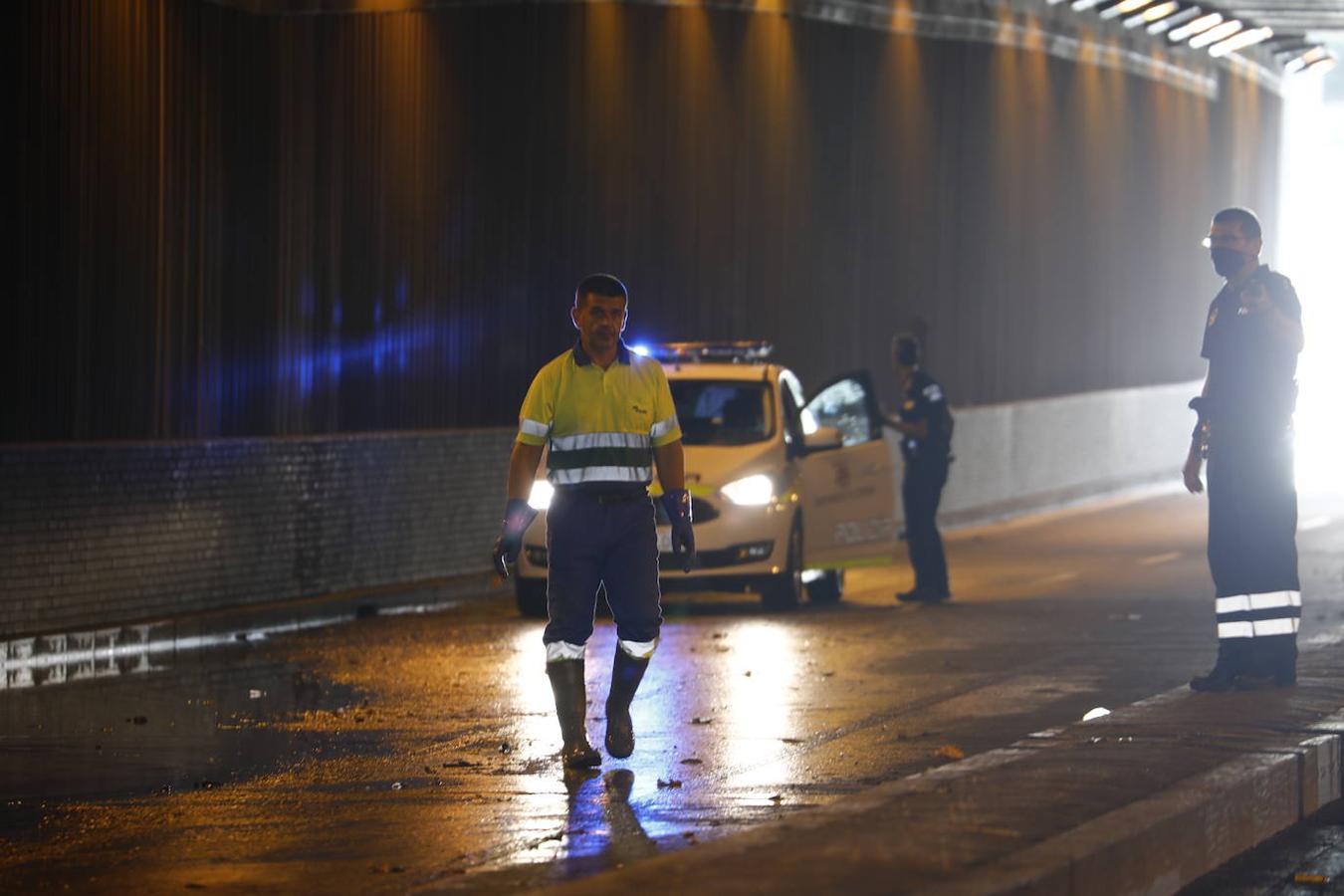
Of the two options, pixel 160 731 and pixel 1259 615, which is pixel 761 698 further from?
pixel 160 731

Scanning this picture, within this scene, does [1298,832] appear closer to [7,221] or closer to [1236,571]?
[1236,571]

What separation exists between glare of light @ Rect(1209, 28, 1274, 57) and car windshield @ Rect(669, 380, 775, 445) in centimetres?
2248

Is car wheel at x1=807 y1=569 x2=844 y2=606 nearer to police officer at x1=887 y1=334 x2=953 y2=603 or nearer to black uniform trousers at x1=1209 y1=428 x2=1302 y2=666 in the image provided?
police officer at x1=887 y1=334 x2=953 y2=603

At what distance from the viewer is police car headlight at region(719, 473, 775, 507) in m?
17.1

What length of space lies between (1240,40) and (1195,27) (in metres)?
1.83

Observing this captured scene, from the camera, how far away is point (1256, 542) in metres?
11.2

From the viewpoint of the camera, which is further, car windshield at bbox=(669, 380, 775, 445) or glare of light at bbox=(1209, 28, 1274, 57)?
glare of light at bbox=(1209, 28, 1274, 57)

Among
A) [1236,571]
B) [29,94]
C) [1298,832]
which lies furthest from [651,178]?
[1298,832]

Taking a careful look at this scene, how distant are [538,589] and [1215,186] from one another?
92.3 feet

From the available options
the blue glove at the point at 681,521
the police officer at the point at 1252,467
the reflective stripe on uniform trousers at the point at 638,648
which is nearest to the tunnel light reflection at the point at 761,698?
the reflective stripe on uniform trousers at the point at 638,648

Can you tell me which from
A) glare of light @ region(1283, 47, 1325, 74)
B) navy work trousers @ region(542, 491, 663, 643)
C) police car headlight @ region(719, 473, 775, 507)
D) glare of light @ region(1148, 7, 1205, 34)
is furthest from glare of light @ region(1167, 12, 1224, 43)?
navy work trousers @ region(542, 491, 663, 643)

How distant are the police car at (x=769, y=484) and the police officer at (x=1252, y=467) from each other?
19.2 feet

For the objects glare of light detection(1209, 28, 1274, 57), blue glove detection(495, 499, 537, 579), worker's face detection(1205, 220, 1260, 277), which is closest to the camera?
blue glove detection(495, 499, 537, 579)

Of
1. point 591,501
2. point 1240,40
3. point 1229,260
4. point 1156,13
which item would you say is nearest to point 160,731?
point 591,501
